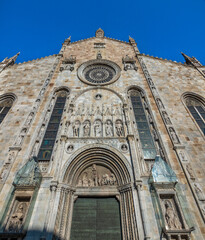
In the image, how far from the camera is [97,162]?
8883mm

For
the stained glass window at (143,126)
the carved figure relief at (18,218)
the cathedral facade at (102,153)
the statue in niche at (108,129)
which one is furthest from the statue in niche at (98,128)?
the carved figure relief at (18,218)

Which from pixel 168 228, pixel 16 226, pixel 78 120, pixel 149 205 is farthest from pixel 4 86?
pixel 168 228

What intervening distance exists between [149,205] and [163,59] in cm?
1415

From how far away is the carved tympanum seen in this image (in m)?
8.20

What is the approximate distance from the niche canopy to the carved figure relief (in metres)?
9.43

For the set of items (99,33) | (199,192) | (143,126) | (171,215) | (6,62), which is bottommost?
(171,215)

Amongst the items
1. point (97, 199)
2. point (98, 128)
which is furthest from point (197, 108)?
point (97, 199)

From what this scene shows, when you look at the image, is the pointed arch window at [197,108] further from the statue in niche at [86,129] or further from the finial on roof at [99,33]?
the finial on roof at [99,33]

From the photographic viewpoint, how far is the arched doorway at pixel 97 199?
679cm

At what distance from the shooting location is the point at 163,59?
1622cm

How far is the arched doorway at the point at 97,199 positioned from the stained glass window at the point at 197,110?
20.6 feet

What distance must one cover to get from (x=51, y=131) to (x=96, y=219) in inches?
224

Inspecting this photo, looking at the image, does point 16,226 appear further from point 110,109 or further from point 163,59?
point 163,59

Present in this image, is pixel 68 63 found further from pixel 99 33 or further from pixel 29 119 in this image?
pixel 99 33
